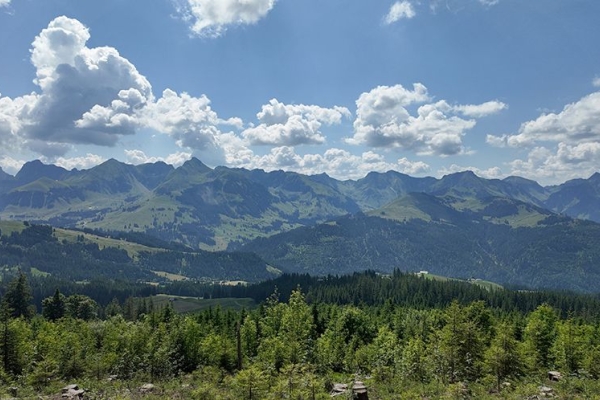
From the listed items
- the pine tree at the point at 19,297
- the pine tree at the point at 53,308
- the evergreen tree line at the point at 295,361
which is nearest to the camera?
the evergreen tree line at the point at 295,361

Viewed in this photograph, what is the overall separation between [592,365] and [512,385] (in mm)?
13961

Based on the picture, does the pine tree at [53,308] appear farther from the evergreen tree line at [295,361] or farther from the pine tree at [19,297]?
the evergreen tree line at [295,361]

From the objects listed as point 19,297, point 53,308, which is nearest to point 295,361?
point 53,308

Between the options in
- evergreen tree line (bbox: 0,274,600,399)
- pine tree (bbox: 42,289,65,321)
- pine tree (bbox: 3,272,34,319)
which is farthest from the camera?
pine tree (bbox: 42,289,65,321)

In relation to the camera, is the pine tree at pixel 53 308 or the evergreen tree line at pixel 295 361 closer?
the evergreen tree line at pixel 295 361

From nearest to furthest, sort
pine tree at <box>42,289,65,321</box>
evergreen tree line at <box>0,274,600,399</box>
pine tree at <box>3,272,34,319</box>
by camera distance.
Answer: evergreen tree line at <box>0,274,600,399</box> < pine tree at <box>3,272,34,319</box> < pine tree at <box>42,289,65,321</box>

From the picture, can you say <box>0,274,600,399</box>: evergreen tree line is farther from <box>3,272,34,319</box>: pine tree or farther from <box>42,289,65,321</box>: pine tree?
<box>3,272,34,319</box>: pine tree

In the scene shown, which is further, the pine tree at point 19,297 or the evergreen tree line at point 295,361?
the pine tree at point 19,297

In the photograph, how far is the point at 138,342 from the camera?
210 ft

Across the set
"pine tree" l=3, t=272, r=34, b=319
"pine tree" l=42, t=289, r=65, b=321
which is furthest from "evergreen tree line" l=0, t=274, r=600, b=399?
"pine tree" l=3, t=272, r=34, b=319


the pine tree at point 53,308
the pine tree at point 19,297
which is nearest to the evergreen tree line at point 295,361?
the pine tree at point 53,308

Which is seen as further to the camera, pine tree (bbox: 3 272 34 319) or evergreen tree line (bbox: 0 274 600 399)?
pine tree (bbox: 3 272 34 319)

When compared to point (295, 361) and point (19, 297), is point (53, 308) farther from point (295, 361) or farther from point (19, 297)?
point (295, 361)

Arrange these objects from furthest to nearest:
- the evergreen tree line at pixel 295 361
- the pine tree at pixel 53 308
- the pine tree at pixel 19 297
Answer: the pine tree at pixel 53 308
the pine tree at pixel 19 297
the evergreen tree line at pixel 295 361
